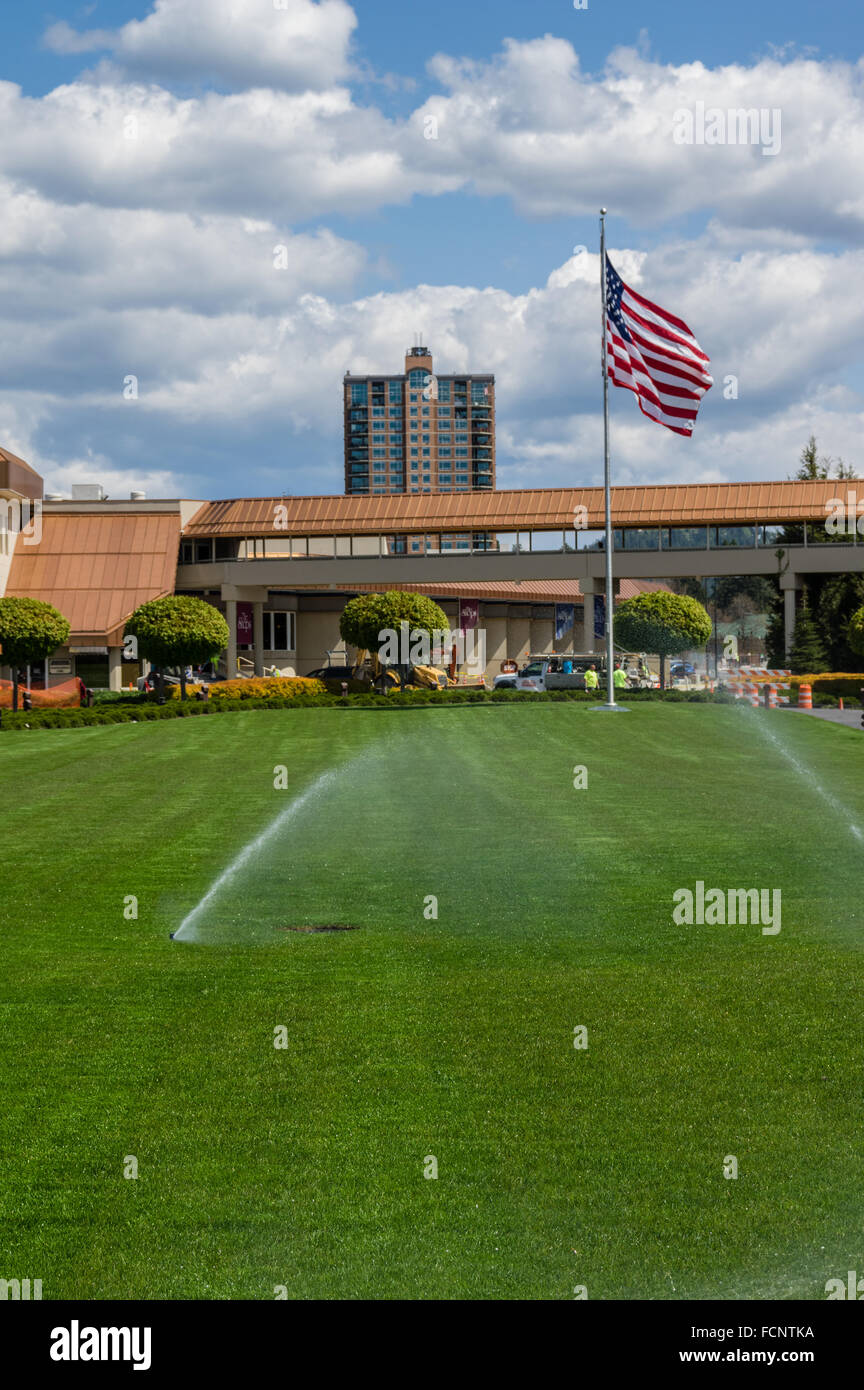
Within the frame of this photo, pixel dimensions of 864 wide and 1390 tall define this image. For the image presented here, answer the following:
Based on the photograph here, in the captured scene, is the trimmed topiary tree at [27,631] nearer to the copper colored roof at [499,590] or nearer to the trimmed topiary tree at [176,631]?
the trimmed topiary tree at [176,631]

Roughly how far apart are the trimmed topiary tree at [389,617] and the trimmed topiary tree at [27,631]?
1097 centimetres

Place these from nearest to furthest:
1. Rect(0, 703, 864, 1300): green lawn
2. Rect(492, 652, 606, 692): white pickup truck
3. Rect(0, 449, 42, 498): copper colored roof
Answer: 1. Rect(0, 703, 864, 1300): green lawn
2. Rect(492, 652, 606, 692): white pickup truck
3. Rect(0, 449, 42, 498): copper colored roof

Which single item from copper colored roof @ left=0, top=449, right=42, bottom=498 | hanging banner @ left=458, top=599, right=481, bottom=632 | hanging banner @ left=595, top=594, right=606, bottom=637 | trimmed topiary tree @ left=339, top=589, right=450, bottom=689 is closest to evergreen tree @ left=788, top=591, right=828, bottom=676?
hanging banner @ left=595, top=594, right=606, bottom=637

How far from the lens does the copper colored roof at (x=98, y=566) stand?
7394cm

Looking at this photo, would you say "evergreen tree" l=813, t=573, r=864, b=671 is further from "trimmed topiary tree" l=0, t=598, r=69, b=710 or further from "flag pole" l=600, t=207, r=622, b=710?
"trimmed topiary tree" l=0, t=598, r=69, b=710

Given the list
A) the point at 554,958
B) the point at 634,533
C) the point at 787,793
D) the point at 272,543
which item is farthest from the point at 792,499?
the point at 554,958

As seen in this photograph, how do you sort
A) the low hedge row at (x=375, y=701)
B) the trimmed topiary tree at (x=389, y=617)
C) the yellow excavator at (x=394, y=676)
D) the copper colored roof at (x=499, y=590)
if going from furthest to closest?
the copper colored roof at (x=499, y=590), the yellow excavator at (x=394, y=676), the trimmed topiary tree at (x=389, y=617), the low hedge row at (x=375, y=701)

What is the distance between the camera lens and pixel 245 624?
82.1 meters

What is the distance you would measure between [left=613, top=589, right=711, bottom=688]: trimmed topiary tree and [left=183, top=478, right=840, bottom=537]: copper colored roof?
16.6m

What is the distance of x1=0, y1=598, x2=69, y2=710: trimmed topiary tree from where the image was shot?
51.2 m

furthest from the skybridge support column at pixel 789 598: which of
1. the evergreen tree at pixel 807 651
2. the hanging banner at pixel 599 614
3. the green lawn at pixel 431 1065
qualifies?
the green lawn at pixel 431 1065

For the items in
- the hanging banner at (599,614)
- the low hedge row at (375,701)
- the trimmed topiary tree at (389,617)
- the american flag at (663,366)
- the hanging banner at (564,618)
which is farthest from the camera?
the hanging banner at (564,618)

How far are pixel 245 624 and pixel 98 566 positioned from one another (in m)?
9.71
